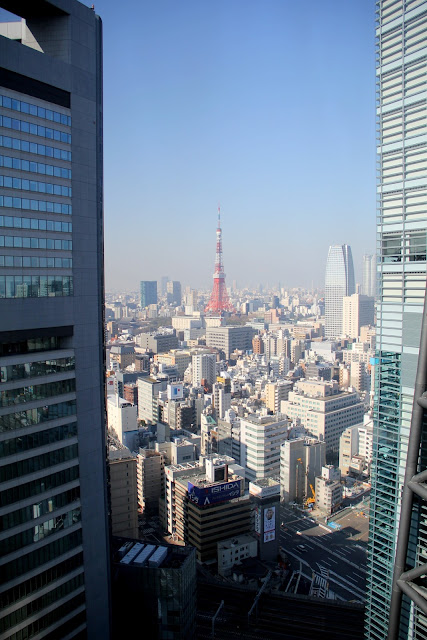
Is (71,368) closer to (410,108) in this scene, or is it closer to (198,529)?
(410,108)

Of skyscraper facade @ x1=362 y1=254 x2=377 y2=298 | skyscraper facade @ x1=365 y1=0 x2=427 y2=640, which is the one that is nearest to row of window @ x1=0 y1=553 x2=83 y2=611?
skyscraper facade @ x1=365 y1=0 x2=427 y2=640

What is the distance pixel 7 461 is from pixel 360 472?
41.9 ft

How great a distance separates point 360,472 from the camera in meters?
15.2

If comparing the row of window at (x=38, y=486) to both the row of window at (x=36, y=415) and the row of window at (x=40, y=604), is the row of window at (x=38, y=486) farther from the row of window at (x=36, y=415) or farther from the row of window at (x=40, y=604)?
the row of window at (x=40, y=604)

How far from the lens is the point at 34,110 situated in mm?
4805

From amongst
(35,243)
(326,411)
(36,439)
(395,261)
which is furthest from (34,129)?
(326,411)

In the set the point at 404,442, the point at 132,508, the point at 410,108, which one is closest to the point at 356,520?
the point at 132,508

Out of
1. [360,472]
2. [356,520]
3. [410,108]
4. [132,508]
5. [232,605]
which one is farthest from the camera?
[360,472]

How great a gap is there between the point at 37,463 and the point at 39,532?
673mm

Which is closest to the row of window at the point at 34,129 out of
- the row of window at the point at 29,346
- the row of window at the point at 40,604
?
the row of window at the point at 29,346

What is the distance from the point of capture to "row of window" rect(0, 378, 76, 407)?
4.68 meters

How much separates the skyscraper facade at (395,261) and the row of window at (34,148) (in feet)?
10.8

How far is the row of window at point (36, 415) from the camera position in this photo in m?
4.67

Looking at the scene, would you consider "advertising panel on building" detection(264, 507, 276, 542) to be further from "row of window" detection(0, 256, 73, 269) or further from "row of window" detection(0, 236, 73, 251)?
"row of window" detection(0, 236, 73, 251)
